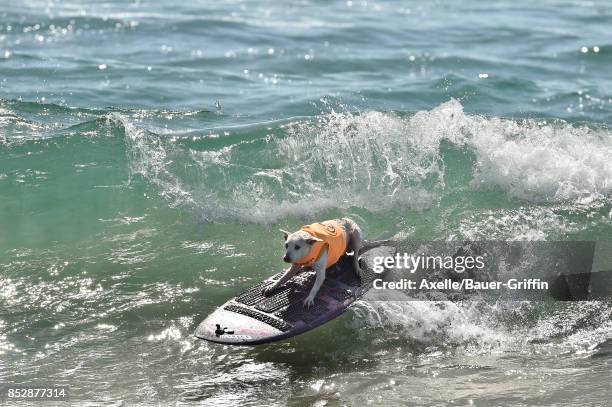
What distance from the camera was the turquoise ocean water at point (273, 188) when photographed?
294 inches

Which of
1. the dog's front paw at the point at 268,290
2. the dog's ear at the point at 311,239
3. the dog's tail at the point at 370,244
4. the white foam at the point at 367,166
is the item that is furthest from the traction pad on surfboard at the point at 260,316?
the white foam at the point at 367,166

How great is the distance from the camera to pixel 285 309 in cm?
779

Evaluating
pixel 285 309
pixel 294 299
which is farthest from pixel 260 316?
pixel 294 299

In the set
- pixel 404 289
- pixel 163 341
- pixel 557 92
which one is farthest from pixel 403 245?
pixel 557 92

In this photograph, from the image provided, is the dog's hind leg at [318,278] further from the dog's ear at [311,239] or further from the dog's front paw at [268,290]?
the dog's front paw at [268,290]

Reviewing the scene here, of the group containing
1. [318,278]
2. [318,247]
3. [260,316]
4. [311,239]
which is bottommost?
[260,316]

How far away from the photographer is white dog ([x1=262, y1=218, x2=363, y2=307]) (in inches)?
294

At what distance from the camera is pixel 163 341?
7953 millimetres

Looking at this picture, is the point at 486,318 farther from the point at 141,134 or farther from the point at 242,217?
the point at 141,134

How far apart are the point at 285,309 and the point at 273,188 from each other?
386 centimetres

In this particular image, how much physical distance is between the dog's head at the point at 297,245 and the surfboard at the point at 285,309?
0.59m

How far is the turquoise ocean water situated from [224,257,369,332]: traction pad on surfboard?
37cm

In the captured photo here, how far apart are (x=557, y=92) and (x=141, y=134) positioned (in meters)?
8.89

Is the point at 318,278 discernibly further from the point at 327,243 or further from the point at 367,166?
the point at 367,166
